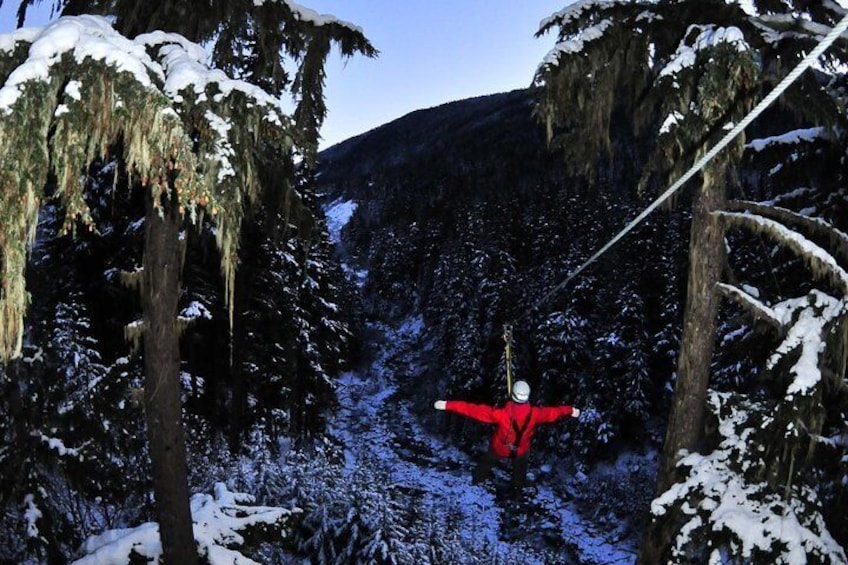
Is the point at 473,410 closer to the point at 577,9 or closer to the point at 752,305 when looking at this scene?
the point at 752,305

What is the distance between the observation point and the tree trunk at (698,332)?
661 cm

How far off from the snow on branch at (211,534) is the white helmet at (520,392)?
3.49 m

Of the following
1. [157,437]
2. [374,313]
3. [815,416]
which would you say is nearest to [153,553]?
[157,437]

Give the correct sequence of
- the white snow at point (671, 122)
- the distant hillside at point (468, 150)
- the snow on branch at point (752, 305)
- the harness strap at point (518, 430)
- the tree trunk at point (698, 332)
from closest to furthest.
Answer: the white snow at point (671, 122)
the snow on branch at point (752, 305)
the tree trunk at point (698, 332)
the harness strap at point (518, 430)
the distant hillside at point (468, 150)

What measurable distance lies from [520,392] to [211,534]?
440 centimetres

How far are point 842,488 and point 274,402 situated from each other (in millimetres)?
15972

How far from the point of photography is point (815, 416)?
17.4 ft

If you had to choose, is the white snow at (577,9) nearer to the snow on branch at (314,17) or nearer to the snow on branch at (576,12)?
the snow on branch at (576,12)

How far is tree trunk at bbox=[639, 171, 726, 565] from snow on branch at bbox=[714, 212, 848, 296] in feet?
0.73

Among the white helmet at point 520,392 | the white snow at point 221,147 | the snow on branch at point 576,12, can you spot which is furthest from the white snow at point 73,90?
the white helmet at point 520,392

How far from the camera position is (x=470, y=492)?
99.9 ft

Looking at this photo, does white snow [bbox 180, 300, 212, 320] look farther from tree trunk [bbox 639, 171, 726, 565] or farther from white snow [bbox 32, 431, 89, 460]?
tree trunk [bbox 639, 171, 726, 565]

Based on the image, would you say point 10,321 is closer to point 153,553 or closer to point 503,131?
point 153,553

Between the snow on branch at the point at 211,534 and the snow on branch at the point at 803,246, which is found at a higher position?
the snow on branch at the point at 803,246
